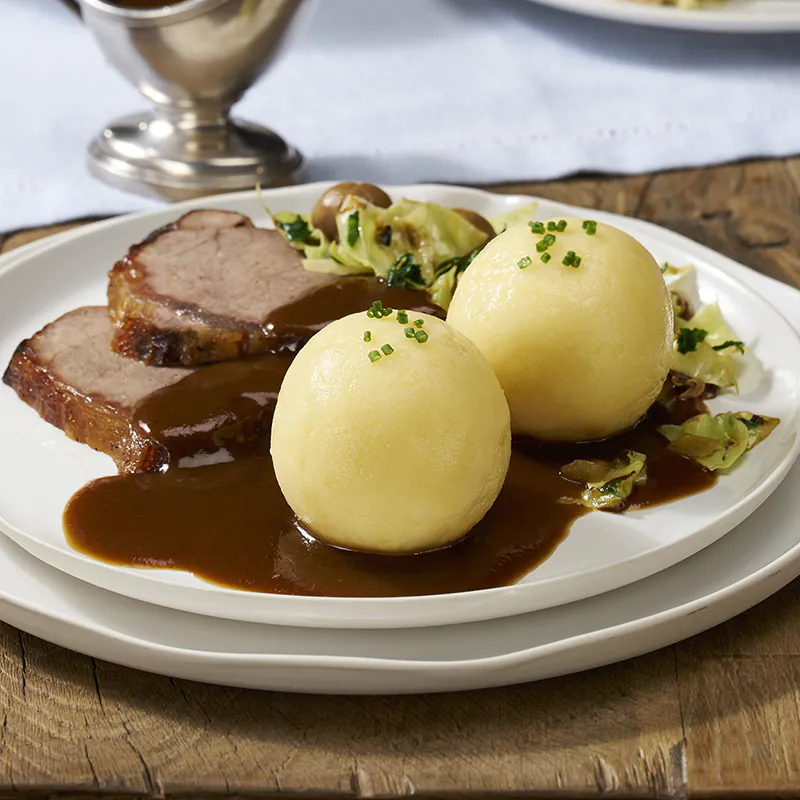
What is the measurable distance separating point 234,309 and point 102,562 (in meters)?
0.89

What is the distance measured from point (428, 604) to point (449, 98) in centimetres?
319

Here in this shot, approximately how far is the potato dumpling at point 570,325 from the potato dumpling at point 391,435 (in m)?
0.25

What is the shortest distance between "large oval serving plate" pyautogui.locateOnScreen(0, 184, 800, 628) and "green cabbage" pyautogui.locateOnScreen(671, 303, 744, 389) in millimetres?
48

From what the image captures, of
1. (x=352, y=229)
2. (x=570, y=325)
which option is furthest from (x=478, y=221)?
(x=570, y=325)

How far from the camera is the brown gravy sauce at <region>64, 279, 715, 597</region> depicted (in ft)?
6.40

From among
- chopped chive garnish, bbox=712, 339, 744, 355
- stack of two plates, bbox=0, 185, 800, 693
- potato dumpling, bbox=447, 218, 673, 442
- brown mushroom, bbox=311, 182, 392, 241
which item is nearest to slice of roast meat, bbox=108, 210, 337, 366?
brown mushroom, bbox=311, 182, 392, 241

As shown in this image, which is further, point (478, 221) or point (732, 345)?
point (478, 221)

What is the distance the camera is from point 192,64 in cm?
376

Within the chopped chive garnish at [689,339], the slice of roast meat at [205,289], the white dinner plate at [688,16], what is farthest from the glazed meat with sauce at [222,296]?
the white dinner plate at [688,16]

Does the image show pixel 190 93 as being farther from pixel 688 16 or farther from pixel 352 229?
pixel 688 16

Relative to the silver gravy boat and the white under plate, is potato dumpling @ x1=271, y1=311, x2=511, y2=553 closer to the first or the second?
the white under plate

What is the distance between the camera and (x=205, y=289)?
2777mm

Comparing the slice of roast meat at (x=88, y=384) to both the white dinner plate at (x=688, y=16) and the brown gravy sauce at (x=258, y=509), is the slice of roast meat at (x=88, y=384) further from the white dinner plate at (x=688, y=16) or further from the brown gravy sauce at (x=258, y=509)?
the white dinner plate at (x=688, y=16)

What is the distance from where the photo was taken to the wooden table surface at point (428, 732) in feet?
5.60
